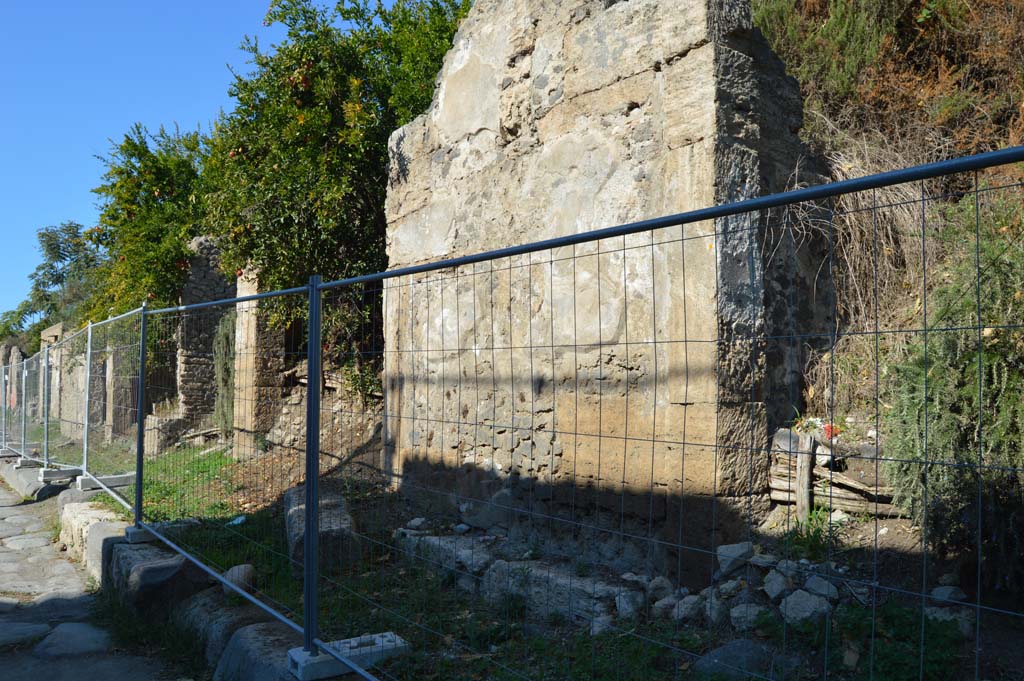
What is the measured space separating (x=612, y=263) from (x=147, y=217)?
13.5m

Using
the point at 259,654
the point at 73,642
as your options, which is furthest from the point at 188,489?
the point at 259,654

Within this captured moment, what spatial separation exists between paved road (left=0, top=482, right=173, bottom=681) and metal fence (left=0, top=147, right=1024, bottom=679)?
2.21 ft

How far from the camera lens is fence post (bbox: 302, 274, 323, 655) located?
11.4ft

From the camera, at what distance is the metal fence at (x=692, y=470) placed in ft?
10.1

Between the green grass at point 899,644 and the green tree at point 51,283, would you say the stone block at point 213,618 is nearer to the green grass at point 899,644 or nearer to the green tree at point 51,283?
the green grass at point 899,644

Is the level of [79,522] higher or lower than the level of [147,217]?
lower

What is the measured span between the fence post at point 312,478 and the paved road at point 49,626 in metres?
1.26

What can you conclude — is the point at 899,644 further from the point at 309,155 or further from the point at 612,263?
the point at 309,155

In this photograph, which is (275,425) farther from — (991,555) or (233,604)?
(991,555)

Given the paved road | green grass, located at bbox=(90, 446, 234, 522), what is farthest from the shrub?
green grass, located at bbox=(90, 446, 234, 522)

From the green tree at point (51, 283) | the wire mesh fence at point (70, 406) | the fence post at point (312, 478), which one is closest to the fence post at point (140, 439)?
the fence post at point (312, 478)

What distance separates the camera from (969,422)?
3213 millimetres

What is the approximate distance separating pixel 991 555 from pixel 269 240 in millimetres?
7606

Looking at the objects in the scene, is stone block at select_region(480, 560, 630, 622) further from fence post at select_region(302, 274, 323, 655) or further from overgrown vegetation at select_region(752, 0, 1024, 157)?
overgrown vegetation at select_region(752, 0, 1024, 157)
